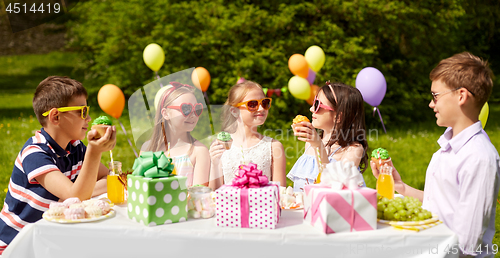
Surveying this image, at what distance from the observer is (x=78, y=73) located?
18.2 metres

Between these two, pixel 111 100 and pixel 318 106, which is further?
pixel 111 100

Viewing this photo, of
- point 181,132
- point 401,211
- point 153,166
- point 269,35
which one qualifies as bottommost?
point 401,211

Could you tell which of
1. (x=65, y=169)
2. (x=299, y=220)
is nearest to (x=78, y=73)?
(x=65, y=169)

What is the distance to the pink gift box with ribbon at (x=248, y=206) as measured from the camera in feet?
6.38

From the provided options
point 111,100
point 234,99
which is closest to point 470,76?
point 234,99

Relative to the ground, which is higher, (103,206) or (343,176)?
(343,176)

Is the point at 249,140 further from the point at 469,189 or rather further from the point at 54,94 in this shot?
the point at 469,189

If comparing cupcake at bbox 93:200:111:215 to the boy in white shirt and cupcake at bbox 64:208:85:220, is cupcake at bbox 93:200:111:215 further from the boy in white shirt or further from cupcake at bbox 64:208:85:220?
the boy in white shirt

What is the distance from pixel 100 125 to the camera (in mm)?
2178

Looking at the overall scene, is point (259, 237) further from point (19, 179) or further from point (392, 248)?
point (19, 179)

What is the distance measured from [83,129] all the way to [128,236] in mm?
1070

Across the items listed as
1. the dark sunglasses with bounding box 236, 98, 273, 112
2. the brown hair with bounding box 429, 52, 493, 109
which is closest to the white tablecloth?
the brown hair with bounding box 429, 52, 493, 109

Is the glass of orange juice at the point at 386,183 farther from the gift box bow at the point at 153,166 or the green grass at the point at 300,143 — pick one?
the green grass at the point at 300,143

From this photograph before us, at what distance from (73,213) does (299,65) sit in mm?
4590
